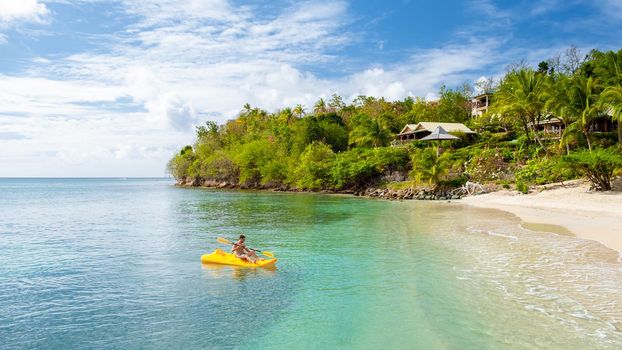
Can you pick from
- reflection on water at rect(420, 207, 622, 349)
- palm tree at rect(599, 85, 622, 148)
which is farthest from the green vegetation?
reflection on water at rect(420, 207, 622, 349)

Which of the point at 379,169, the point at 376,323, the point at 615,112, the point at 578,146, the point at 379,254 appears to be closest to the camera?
the point at 376,323

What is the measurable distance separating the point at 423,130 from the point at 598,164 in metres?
28.2

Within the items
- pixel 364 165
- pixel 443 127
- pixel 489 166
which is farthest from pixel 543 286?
pixel 443 127

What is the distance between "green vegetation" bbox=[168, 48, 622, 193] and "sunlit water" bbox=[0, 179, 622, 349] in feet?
61.9

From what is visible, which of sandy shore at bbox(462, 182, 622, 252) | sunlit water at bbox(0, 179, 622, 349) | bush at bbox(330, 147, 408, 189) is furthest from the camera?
bush at bbox(330, 147, 408, 189)

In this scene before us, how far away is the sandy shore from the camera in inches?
754

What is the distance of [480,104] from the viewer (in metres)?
69.7

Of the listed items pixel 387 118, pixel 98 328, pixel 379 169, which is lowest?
pixel 98 328

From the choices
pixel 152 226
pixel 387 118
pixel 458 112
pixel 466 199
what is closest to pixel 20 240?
pixel 152 226

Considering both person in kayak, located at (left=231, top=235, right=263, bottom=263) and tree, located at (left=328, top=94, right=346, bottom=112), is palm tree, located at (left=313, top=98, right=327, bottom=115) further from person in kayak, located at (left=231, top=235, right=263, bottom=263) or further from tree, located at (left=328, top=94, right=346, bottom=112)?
person in kayak, located at (left=231, top=235, right=263, bottom=263)

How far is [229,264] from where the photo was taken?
14.5 metres

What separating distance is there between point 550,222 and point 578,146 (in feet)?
79.5

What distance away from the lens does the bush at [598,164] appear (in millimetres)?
27781

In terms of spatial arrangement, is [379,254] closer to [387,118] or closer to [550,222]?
[550,222]
